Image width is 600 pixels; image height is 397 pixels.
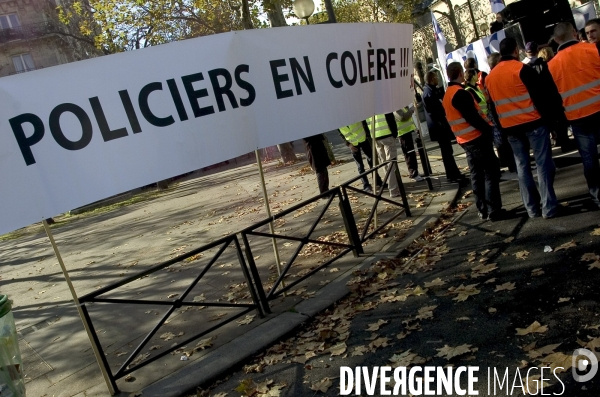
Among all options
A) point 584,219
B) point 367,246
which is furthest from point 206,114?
point 584,219

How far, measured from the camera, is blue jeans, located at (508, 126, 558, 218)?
20.5 ft

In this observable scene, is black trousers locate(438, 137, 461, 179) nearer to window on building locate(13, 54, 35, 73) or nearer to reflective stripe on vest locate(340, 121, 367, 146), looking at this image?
reflective stripe on vest locate(340, 121, 367, 146)

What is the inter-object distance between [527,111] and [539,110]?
124 mm

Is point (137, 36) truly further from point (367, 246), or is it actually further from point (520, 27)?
point (367, 246)

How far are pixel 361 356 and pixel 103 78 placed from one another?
10.2 feet

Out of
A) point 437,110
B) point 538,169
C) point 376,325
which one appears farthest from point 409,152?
point 376,325

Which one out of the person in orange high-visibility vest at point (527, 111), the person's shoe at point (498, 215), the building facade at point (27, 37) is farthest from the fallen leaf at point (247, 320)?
the building facade at point (27, 37)

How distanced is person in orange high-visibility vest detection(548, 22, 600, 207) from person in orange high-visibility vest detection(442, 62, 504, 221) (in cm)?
100

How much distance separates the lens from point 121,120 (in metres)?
4.65

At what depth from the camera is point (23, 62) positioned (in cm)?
4519

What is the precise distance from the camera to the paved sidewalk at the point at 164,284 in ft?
17.5

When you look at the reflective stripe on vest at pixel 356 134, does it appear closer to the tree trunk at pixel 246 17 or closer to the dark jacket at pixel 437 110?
the dark jacket at pixel 437 110

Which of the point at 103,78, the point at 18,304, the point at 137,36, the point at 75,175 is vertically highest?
the point at 137,36

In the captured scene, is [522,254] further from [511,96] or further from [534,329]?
[511,96]
